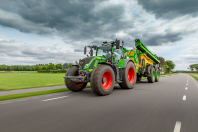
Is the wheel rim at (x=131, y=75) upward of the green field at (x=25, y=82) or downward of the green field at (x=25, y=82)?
upward

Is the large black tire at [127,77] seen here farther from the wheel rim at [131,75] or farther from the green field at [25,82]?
the green field at [25,82]

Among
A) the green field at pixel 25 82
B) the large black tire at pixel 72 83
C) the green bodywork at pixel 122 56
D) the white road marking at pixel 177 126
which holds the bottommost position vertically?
the green field at pixel 25 82

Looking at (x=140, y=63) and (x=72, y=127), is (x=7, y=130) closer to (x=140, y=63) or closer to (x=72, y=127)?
(x=72, y=127)

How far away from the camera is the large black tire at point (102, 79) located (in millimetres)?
5684

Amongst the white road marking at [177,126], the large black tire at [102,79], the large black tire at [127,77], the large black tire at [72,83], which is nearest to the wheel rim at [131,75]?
the large black tire at [127,77]

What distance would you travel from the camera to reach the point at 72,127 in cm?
270

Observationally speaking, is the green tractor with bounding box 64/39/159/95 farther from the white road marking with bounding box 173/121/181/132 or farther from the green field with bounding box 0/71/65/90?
the green field with bounding box 0/71/65/90

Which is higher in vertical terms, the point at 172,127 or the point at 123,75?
the point at 123,75

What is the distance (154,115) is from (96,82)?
9.04 feet

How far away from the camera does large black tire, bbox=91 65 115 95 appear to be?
224 inches

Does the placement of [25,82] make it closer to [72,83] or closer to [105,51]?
[72,83]

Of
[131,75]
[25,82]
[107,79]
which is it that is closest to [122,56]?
[131,75]

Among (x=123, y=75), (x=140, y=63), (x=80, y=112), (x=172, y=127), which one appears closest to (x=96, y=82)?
(x=80, y=112)

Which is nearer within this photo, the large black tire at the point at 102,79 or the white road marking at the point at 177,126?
the white road marking at the point at 177,126
